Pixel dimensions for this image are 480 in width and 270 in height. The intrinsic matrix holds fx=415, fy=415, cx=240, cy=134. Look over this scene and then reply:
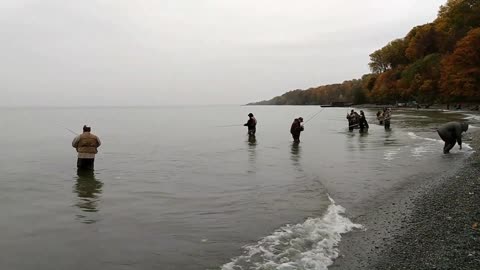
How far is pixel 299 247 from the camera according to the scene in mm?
8172

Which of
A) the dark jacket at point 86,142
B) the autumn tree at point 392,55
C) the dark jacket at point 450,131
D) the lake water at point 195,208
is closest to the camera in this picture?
the lake water at point 195,208

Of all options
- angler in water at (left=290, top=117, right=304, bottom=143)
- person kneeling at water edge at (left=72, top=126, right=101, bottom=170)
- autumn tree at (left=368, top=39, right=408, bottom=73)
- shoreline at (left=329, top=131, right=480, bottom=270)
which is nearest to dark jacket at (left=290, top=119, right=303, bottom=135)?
angler in water at (left=290, top=117, right=304, bottom=143)

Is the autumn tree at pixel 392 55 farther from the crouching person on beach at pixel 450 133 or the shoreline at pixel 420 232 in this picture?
the shoreline at pixel 420 232

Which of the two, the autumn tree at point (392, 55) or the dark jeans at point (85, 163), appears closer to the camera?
the dark jeans at point (85, 163)

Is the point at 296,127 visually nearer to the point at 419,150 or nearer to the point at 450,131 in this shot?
the point at 419,150

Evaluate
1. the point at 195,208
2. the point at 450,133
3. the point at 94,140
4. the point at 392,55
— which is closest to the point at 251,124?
the point at 450,133

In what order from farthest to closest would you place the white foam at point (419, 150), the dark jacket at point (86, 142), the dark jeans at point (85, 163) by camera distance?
1. the white foam at point (419, 150)
2. the dark jeans at point (85, 163)
3. the dark jacket at point (86, 142)

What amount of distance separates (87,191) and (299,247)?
857 cm

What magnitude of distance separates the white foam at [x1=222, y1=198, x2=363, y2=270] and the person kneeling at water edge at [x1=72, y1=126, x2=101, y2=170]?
374 inches

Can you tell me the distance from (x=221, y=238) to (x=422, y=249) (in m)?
3.90

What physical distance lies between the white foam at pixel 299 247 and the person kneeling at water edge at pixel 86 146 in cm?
951

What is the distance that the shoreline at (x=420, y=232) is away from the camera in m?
6.89

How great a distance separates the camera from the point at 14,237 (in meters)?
9.02

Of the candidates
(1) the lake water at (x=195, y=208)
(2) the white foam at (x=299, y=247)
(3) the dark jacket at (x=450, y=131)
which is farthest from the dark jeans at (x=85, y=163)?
(3) the dark jacket at (x=450, y=131)
